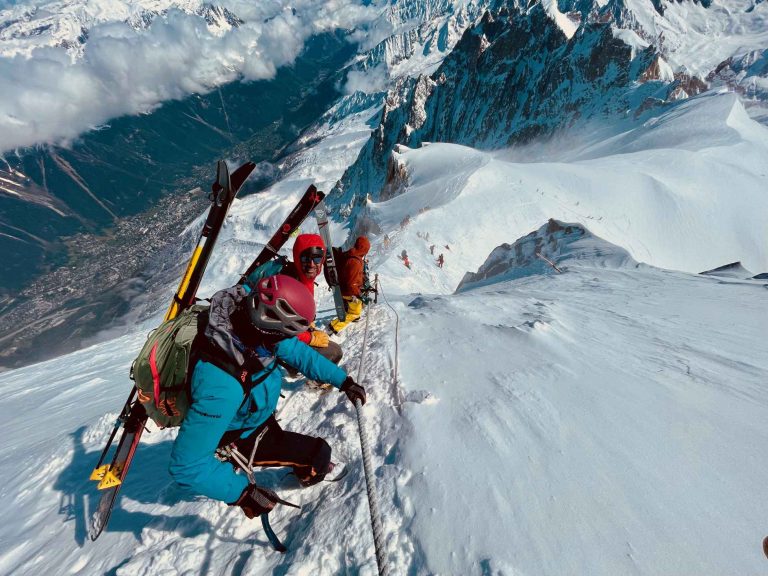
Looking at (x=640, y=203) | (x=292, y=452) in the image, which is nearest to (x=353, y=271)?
(x=292, y=452)

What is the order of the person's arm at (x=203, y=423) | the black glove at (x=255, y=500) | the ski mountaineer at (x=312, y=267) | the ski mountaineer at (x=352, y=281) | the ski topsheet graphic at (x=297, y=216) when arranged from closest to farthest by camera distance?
the person's arm at (x=203, y=423) → the black glove at (x=255, y=500) → the ski mountaineer at (x=312, y=267) → the ski mountaineer at (x=352, y=281) → the ski topsheet graphic at (x=297, y=216)

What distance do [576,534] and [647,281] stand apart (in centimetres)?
809

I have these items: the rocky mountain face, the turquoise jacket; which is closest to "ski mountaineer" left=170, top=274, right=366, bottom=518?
the turquoise jacket

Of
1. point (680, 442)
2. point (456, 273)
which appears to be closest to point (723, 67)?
point (456, 273)

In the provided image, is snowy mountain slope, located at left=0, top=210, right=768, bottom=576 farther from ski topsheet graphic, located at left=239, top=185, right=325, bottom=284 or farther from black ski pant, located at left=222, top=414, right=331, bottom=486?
ski topsheet graphic, located at left=239, top=185, right=325, bottom=284

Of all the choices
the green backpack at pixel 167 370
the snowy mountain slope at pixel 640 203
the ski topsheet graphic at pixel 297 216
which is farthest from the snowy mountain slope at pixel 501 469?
the snowy mountain slope at pixel 640 203

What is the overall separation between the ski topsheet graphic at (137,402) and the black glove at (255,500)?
177 cm

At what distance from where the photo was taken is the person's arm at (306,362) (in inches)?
163

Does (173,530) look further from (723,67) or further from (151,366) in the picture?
(723,67)

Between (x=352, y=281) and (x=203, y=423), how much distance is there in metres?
5.47

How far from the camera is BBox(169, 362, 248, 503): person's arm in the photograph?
2.87 m

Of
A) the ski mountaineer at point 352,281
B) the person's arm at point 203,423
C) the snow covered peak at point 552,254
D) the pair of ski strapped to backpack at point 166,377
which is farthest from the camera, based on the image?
the snow covered peak at point 552,254

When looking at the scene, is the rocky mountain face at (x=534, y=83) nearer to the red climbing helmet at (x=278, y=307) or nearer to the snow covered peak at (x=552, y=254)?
the snow covered peak at (x=552, y=254)

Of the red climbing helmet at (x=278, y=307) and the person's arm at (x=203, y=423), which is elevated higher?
the red climbing helmet at (x=278, y=307)
